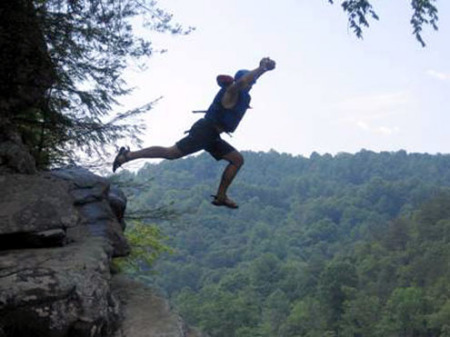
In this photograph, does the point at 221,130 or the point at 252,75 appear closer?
the point at 252,75

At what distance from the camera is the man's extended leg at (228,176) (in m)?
6.91

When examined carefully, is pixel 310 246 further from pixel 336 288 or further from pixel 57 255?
pixel 57 255

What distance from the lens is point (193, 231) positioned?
390 ft

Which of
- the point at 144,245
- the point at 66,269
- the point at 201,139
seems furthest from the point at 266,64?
the point at 144,245

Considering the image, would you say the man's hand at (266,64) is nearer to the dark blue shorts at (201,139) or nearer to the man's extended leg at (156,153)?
the dark blue shorts at (201,139)

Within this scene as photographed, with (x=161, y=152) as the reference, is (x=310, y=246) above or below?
above

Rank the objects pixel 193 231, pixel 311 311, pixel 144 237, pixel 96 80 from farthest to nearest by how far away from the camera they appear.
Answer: pixel 193 231
pixel 311 311
pixel 144 237
pixel 96 80

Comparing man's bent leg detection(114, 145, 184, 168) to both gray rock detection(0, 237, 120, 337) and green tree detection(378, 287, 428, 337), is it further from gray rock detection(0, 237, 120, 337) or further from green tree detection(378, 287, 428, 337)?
green tree detection(378, 287, 428, 337)

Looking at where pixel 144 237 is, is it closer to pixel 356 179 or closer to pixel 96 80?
pixel 96 80

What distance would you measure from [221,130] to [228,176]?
674mm

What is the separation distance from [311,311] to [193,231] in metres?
Result: 53.9

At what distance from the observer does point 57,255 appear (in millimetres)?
5934

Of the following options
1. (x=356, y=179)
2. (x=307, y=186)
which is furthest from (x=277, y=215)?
(x=356, y=179)

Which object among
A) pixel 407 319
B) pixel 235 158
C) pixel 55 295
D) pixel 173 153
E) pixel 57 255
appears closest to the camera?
pixel 55 295
